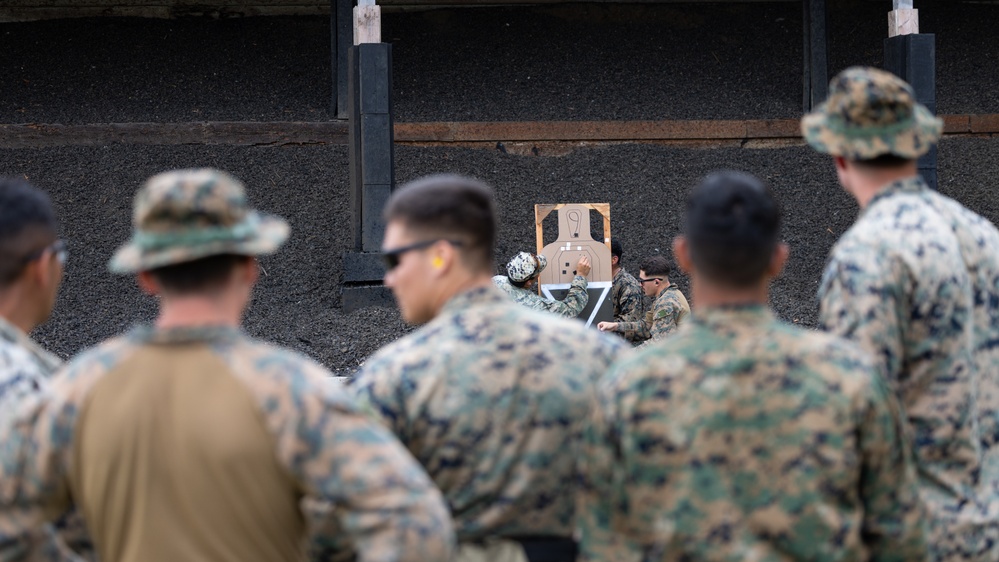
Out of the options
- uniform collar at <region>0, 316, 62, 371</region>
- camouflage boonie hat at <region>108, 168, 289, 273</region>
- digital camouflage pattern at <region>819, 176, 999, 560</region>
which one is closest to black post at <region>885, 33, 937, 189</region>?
digital camouflage pattern at <region>819, 176, 999, 560</region>

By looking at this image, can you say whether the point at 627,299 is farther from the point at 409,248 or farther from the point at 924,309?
the point at 409,248

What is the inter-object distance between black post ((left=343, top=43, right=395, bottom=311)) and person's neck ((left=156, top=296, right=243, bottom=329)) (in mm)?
10949

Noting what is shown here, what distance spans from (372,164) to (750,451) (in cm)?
1109

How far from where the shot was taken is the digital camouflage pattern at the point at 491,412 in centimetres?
258

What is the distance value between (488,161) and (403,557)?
15.0m

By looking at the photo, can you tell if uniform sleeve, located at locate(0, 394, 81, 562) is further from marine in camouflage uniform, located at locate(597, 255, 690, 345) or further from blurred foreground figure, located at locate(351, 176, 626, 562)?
marine in camouflage uniform, located at locate(597, 255, 690, 345)

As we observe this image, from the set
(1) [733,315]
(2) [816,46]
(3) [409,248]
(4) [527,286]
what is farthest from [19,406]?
(2) [816,46]

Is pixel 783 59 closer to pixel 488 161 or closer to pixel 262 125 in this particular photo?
pixel 488 161

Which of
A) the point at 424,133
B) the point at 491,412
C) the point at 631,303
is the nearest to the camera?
the point at 491,412

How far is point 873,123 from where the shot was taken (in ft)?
10.2

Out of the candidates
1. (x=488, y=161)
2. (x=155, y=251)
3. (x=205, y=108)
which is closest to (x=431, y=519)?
(x=155, y=251)

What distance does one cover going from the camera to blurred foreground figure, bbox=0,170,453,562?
6.76 feet

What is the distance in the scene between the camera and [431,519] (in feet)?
6.81

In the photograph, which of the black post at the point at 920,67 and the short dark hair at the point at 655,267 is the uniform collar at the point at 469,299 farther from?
the black post at the point at 920,67
